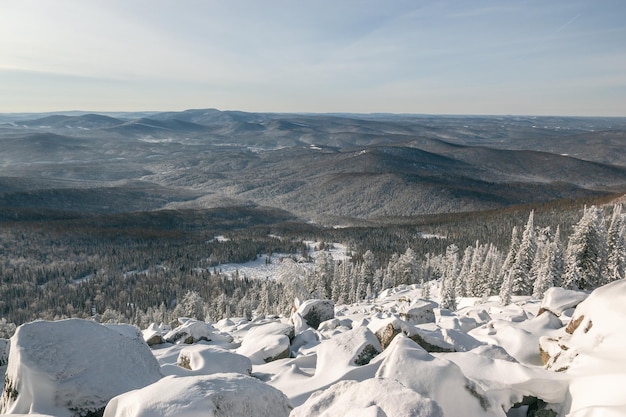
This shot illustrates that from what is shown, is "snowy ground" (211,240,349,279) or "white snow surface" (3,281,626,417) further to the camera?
"snowy ground" (211,240,349,279)

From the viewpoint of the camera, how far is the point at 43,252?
177 meters

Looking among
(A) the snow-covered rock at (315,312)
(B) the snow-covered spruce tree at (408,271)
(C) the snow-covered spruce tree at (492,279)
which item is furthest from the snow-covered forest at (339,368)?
(B) the snow-covered spruce tree at (408,271)

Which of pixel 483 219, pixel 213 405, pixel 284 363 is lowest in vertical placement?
pixel 483 219

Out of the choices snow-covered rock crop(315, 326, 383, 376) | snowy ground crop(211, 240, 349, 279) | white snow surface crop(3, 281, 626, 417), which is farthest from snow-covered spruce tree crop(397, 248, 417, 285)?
snow-covered rock crop(315, 326, 383, 376)

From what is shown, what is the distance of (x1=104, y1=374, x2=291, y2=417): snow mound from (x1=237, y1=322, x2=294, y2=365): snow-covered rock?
344 inches

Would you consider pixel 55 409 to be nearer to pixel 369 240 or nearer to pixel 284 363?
pixel 284 363

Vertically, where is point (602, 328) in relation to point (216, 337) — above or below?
above

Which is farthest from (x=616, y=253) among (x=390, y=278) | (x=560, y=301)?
(x=390, y=278)

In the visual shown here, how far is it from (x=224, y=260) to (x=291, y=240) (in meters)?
41.3

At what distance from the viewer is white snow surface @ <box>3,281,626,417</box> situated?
349 inches


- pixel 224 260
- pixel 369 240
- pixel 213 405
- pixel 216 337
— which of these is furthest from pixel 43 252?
pixel 213 405

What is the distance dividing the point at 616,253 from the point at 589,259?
3.82 metres

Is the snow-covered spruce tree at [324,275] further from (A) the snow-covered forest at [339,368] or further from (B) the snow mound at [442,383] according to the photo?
(B) the snow mound at [442,383]

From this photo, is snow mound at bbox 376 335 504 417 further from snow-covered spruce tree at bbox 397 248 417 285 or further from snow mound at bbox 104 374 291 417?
snow-covered spruce tree at bbox 397 248 417 285
